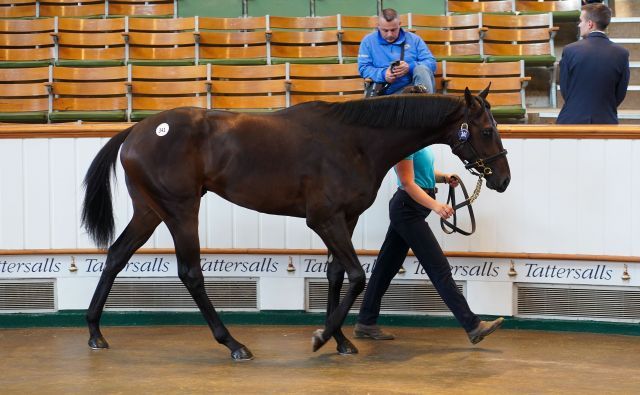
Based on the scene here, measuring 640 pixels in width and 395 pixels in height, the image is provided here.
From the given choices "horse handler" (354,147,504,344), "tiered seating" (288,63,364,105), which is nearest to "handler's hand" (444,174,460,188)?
"horse handler" (354,147,504,344)

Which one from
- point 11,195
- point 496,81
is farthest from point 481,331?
point 496,81

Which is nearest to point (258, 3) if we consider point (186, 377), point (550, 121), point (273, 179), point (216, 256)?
point (550, 121)

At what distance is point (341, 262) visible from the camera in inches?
208

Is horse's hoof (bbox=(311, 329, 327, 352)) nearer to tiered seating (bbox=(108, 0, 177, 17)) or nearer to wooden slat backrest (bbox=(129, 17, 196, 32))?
wooden slat backrest (bbox=(129, 17, 196, 32))

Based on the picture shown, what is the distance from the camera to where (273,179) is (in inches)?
215

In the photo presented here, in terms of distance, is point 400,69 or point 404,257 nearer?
point 404,257

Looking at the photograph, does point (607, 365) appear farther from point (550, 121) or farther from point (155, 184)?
point (550, 121)

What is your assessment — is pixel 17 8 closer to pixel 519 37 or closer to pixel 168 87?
pixel 168 87

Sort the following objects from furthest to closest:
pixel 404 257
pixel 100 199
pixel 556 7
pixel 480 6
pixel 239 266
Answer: pixel 480 6, pixel 556 7, pixel 239 266, pixel 404 257, pixel 100 199

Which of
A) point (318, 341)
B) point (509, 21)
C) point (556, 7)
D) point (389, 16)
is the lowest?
point (318, 341)

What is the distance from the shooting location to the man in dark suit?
6.47 metres

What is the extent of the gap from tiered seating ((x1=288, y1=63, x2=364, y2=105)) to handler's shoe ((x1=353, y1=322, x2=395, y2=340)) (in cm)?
370

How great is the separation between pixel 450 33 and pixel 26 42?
465 cm

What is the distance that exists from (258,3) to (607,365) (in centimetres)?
758
